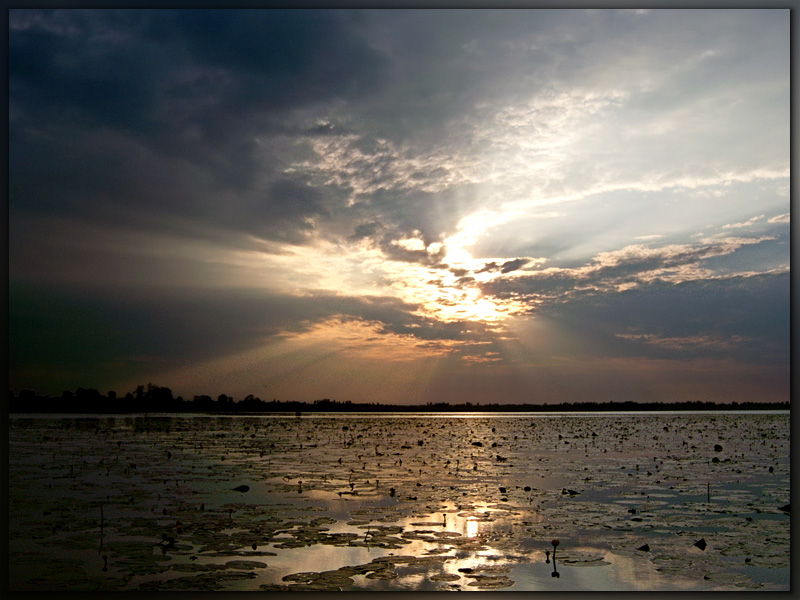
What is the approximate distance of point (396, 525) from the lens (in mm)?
8008

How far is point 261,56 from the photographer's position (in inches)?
390

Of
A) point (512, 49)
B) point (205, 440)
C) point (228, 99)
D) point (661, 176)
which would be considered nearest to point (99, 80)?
point (228, 99)

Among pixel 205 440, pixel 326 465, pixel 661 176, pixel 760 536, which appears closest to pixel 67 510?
pixel 326 465

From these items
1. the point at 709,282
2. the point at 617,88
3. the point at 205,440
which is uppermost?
the point at 617,88

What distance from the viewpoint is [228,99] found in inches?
425

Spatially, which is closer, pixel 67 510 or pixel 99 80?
pixel 67 510

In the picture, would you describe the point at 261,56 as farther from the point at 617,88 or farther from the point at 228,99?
the point at 617,88

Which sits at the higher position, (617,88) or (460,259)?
(617,88)

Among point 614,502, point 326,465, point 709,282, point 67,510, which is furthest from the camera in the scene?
point 326,465

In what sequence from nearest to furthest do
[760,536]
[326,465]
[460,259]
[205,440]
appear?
[760,536], [460,259], [326,465], [205,440]

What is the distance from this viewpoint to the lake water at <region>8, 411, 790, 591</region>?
6.64 meters

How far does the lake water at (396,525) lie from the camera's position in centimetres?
664

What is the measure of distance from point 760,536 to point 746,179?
490cm

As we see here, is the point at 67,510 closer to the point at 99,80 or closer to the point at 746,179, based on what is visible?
the point at 99,80
